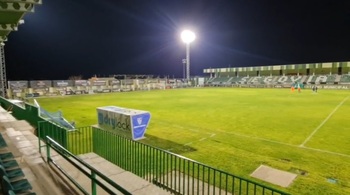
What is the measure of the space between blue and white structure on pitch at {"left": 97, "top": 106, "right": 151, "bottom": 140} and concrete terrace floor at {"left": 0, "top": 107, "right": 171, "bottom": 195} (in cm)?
260

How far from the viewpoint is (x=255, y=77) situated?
77.9 meters

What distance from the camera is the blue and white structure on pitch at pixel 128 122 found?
1174cm

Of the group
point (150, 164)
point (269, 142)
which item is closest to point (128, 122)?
point (150, 164)

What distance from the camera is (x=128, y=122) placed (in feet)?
38.5

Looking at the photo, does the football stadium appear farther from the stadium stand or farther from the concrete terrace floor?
the stadium stand

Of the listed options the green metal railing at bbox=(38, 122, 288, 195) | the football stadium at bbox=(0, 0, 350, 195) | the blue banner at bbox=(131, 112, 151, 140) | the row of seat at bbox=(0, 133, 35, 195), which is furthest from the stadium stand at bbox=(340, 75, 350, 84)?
the row of seat at bbox=(0, 133, 35, 195)

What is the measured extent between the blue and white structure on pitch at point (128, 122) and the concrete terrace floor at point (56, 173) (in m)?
2.60

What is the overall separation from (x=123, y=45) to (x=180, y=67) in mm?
31196

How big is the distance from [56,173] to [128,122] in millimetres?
5376

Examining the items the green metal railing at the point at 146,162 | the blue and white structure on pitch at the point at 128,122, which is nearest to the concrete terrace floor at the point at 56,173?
the green metal railing at the point at 146,162

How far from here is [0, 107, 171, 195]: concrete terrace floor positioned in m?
5.75

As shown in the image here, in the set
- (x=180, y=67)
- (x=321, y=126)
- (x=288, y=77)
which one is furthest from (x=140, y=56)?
(x=321, y=126)

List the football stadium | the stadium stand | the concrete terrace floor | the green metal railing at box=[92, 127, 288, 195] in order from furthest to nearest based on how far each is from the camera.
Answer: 1. the stadium stand
2. the green metal railing at box=[92, 127, 288, 195]
3. the football stadium
4. the concrete terrace floor

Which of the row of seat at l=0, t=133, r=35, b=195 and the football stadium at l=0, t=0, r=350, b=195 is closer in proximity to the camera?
the row of seat at l=0, t=133, r=35, b=195
